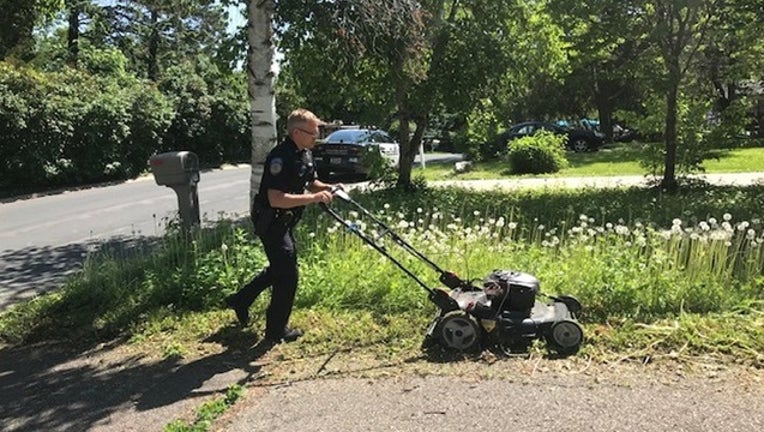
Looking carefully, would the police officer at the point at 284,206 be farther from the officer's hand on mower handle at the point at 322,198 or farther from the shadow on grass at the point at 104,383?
the shadow on grass at the point at 104,383

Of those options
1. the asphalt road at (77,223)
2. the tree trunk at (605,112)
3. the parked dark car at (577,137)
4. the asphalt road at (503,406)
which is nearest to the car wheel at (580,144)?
the parked dark car at (577,137)

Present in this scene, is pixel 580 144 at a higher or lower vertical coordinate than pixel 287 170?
lower

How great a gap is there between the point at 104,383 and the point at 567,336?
10.3 ft

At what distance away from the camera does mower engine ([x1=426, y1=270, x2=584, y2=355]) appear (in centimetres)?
453

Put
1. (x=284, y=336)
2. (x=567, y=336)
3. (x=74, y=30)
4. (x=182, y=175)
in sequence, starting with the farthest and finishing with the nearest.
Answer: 1. (x=74, y=30)
2. (x=182, y=175)
3. (x=284, y=336)
4. (x=567, y=336)

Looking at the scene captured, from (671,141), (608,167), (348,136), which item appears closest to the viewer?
(671,141)

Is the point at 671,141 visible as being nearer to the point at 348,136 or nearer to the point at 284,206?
the point at 348,136

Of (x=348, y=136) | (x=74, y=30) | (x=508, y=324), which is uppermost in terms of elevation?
(x=74, y=30)

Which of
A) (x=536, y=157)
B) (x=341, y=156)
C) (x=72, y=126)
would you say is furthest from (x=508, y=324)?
(x=72, y=126)

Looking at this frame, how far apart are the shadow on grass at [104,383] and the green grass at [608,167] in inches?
509

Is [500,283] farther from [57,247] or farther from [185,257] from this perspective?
[57,247]

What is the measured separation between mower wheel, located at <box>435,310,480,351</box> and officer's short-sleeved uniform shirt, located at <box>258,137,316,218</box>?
142 centimetres

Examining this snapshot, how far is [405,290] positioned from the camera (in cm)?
566

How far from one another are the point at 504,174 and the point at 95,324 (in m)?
15.1
